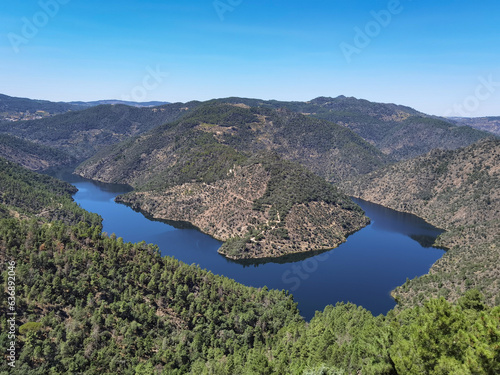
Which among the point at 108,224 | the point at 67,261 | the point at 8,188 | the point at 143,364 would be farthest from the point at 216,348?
the point at 8,188

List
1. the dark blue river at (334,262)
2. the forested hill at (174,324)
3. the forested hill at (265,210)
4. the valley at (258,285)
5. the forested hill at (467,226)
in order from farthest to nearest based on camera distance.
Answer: the forested hill at (265,210)
the dark blue river at (334,262)
the forested hill at (467,226)
the valley at (258,285)
the forested hill at (174,324)

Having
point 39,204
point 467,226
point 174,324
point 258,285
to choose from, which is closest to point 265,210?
point 258,285

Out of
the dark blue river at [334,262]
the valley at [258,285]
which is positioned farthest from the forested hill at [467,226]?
the dark blue river at [334,262]

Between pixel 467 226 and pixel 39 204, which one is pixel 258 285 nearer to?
pixel 467 226

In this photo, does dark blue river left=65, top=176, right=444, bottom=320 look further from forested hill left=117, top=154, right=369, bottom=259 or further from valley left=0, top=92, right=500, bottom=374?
forested hill left=117, top=154, right=369, bottom=259

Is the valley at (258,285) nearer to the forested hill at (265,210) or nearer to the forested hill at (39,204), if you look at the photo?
the forested hill at (265,210)
